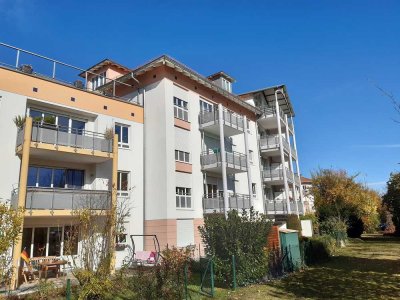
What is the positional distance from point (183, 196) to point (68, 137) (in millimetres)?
8883

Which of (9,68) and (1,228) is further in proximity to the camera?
(9,68)

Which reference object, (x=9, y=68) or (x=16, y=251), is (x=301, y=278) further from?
(x=9, y=68)

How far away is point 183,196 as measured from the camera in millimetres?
22812

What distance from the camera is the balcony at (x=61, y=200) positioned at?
611 inches

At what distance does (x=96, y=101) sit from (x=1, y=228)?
13.1 m

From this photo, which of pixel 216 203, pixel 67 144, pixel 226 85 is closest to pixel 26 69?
pixel 67 144

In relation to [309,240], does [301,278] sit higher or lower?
lower

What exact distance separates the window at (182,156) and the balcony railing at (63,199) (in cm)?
657

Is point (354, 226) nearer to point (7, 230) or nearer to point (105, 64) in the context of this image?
point (105, 64)

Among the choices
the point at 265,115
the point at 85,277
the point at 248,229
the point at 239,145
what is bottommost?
the point at 85,277

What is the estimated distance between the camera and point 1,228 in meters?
8.74

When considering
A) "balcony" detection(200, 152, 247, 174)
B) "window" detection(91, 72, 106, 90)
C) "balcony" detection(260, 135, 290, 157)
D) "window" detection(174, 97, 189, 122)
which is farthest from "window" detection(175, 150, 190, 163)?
"balcony" detection(260, 135, 290, 157)

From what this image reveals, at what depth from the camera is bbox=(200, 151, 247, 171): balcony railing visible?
25.1 metres

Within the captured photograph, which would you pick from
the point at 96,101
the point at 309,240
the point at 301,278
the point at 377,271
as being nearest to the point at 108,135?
the point at 96,101
